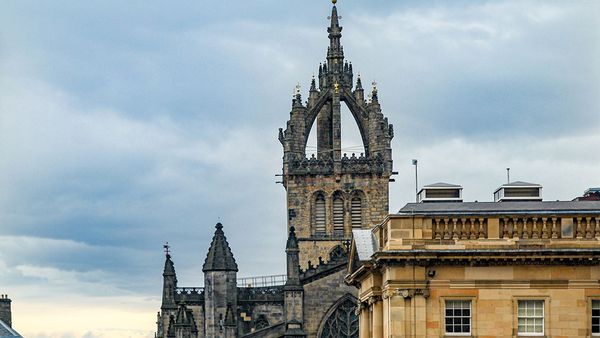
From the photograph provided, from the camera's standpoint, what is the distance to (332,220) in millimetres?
136750

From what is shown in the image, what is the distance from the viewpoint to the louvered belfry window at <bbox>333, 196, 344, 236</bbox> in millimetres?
136500

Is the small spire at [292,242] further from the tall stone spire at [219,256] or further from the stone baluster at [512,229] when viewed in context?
the stone baluster at [512,229]

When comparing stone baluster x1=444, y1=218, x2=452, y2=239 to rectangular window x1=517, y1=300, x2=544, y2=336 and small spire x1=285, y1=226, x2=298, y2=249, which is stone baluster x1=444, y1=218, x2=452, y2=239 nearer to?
rectangular window x1=517, y1=300, x2=544, y2=336

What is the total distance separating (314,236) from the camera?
137 metres

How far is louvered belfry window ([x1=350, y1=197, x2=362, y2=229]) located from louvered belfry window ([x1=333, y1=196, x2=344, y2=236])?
2.75 ft

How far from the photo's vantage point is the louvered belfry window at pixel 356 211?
5364 inches

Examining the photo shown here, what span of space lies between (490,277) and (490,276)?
0.04m

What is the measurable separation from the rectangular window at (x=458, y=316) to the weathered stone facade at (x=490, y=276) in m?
0.04

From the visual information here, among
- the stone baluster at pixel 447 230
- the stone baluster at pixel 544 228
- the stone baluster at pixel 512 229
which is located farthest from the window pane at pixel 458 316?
the stone baluster at pixel 544 228

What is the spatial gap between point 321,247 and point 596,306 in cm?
7134

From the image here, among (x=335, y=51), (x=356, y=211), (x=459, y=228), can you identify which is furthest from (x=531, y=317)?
(x=335, y=51)

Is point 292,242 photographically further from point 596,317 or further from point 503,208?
point 596,317

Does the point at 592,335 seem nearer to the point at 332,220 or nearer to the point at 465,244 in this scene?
the point at 465,244

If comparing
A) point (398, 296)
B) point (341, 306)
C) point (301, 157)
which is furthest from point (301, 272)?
point (398, 296)
